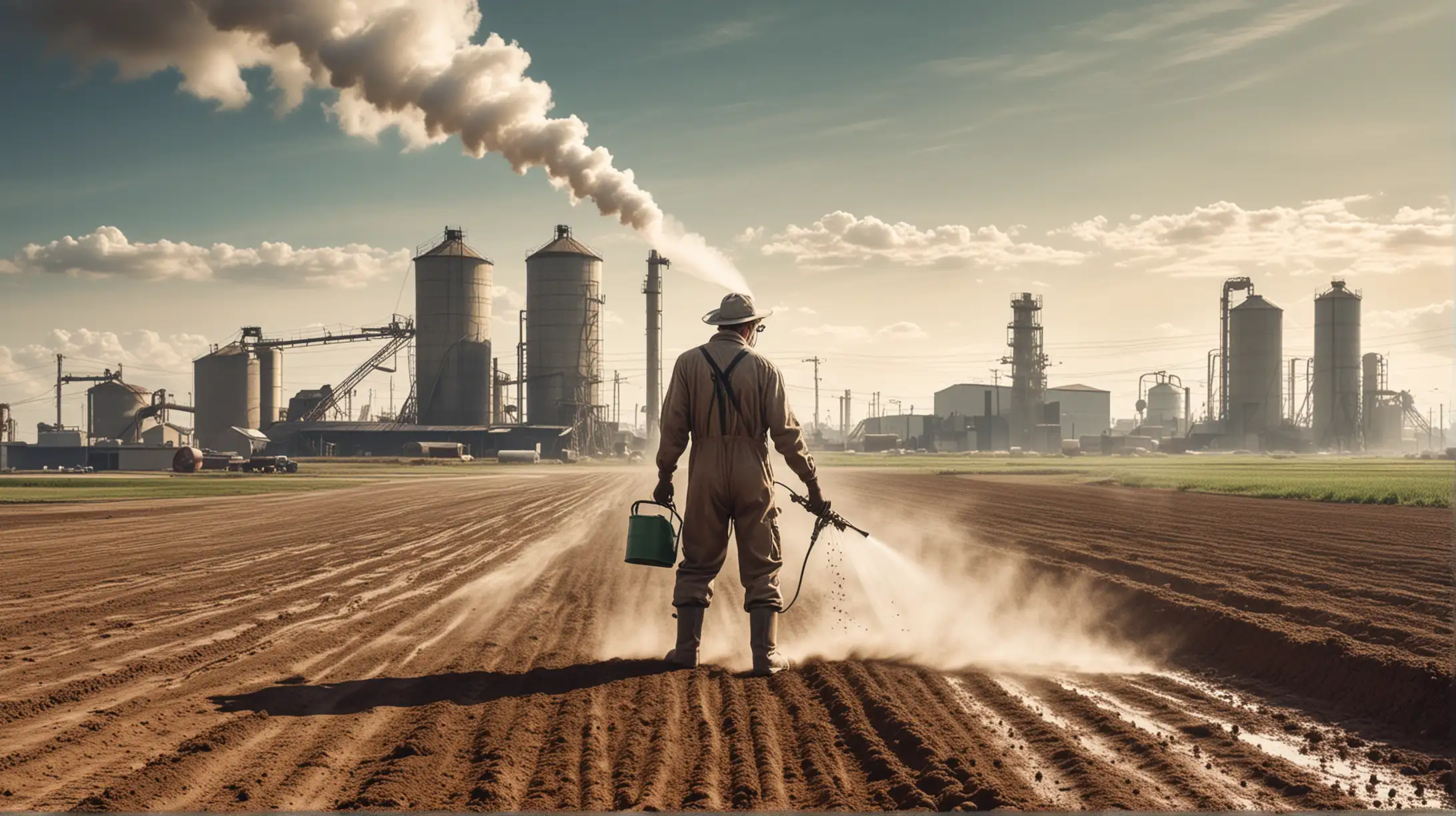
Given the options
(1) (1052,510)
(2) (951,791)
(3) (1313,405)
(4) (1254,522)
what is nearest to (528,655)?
(2) (951,791)

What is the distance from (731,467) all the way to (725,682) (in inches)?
59.0

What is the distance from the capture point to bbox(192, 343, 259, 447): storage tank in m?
103

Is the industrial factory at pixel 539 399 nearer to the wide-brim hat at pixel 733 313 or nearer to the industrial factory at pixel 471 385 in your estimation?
the industrial factory at pixel 471 385

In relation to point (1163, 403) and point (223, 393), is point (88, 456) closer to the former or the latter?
point (223, 393)

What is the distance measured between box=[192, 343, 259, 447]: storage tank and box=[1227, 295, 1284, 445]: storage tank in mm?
96783

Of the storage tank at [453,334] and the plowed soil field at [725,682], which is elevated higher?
the storage tank at [453,334]

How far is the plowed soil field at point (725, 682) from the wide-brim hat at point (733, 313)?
2.58 m

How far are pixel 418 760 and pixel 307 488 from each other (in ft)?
123

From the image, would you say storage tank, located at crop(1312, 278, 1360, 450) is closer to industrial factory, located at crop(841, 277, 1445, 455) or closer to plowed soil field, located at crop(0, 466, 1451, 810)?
industrial factory, located at crop(841, 277, 1445, 455)

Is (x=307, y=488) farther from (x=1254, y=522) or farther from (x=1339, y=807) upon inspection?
(x=1339, y=807)

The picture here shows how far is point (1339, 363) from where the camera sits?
117750 millimetres

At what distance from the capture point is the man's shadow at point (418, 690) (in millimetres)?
6859

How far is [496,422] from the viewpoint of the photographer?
98438mm

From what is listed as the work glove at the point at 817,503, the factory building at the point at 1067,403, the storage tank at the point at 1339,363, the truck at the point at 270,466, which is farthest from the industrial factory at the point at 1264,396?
the work glove at the point at 817,503
